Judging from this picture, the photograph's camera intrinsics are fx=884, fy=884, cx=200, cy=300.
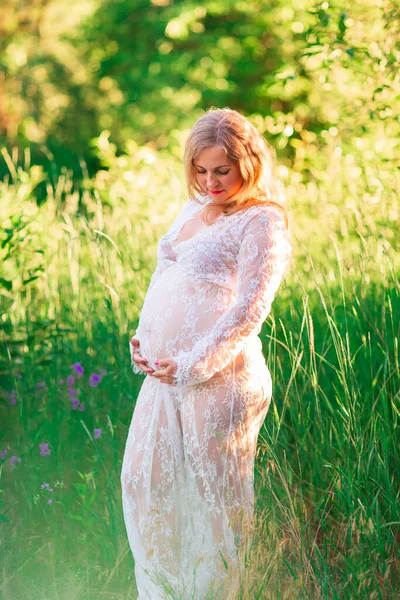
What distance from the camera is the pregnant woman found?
2.65 metres

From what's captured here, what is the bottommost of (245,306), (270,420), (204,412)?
(270,420)

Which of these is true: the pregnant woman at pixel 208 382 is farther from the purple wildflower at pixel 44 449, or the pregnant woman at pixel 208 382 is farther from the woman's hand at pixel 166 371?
the purple wildflower at pixel 44 449

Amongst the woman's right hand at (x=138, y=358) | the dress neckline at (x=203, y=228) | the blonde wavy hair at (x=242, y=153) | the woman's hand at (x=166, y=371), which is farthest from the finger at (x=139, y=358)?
the blonde wavy hair at (x=242, y=153)

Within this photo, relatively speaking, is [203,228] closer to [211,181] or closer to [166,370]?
[211,181]

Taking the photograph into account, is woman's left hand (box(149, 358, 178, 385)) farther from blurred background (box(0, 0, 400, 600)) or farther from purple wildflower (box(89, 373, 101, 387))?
purple wildflower (box(89, 373, 101, 387))

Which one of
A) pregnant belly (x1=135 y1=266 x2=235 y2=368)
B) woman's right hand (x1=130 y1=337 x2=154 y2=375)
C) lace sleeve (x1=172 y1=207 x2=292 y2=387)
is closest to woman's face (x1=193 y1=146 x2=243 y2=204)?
lace sleeve (x1=172 y1=207 x2=292 y2=387)

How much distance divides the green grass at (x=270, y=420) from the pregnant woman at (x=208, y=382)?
5.4 inches

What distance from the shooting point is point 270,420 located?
137 inches

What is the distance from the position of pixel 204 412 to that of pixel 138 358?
28cm

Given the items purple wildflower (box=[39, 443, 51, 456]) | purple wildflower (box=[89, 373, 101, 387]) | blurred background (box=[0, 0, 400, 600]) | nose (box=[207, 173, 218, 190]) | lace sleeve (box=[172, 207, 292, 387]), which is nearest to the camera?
lace sleeve (box=[172, 207, 292, 387])

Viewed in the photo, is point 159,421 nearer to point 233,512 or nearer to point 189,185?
point 233,512

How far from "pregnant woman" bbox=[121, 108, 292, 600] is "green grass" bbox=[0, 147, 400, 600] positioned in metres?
0.14

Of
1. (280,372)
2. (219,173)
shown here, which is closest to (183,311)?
(219,173)

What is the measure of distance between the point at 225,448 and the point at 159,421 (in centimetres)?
23
